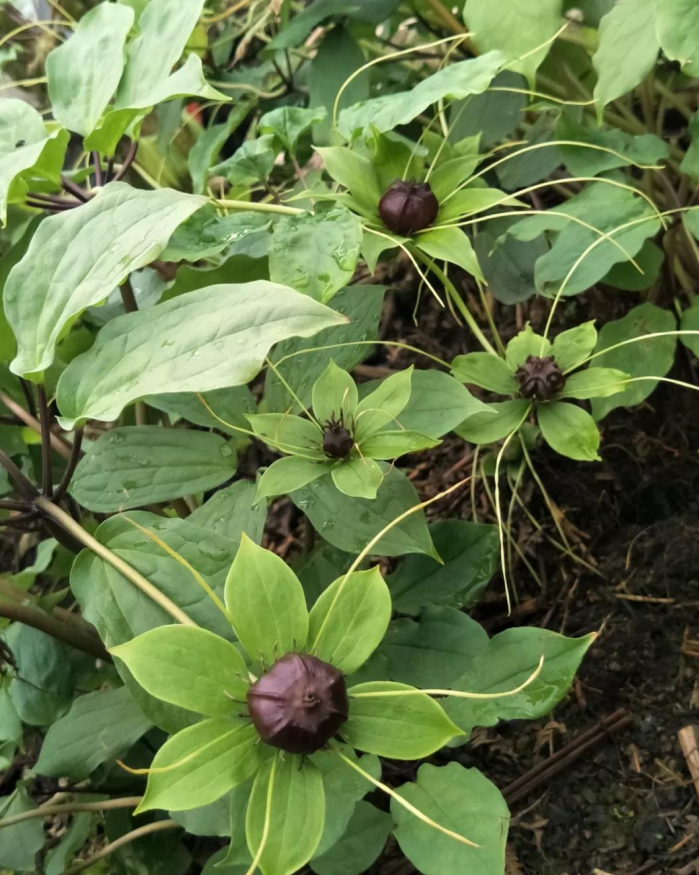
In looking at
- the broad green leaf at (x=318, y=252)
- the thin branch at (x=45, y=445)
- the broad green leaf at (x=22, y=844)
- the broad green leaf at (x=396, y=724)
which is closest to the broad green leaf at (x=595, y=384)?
the broad green leaf at (x=318, y=252)

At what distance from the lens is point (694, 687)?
0.71 metres

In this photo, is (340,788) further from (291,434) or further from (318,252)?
(318,252)

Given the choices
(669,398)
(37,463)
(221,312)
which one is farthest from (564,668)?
(37,463)

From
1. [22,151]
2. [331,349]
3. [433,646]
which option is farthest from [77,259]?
[433,646]

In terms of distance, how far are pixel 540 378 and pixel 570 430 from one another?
2.1 inches

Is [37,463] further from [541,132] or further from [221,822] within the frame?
[541,132]

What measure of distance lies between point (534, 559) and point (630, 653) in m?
0.15

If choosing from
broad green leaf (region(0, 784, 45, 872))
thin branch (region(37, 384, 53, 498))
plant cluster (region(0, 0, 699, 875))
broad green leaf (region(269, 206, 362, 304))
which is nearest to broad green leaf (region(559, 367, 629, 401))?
plant cluster (region(0, 0, 699, 875))

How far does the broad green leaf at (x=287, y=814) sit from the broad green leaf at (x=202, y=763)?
0.6 inches

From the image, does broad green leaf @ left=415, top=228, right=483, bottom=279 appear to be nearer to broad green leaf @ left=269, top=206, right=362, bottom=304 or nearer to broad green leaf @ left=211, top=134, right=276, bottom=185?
broad green leaf @ left=269, top=206, right=362, bottom=304

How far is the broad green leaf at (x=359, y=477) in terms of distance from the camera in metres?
0.51

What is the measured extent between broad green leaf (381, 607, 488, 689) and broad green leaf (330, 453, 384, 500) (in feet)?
0.58

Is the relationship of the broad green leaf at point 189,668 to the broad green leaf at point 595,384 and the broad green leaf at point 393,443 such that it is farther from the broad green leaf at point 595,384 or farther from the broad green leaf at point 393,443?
the broad green leaf at point 595,384

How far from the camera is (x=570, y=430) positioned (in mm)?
625
